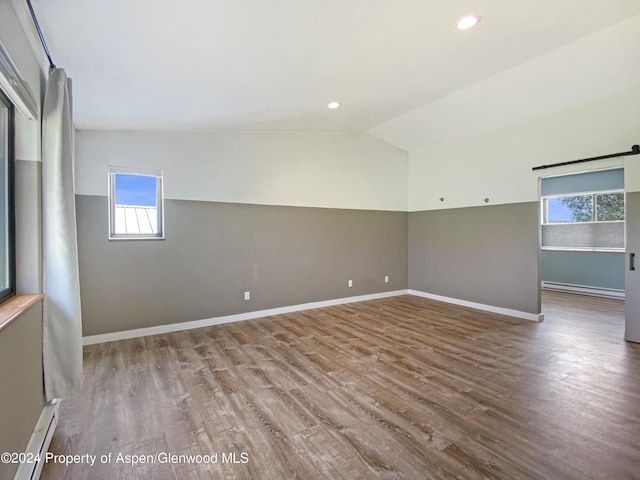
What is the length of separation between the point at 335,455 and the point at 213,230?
338 centimetres

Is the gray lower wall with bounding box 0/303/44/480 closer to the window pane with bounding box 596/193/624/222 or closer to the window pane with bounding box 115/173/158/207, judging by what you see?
the window pane with bounding box 115/173/158/207

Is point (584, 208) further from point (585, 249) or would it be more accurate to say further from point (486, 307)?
point (486, 307)

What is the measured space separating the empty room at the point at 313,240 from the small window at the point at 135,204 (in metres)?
0.03

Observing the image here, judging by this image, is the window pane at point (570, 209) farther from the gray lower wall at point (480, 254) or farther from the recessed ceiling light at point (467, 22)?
the recessed ceiling light at point (467, 22)

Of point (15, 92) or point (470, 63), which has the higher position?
point (470, 63)

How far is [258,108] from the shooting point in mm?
3662

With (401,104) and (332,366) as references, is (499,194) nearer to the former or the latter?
(401,104)

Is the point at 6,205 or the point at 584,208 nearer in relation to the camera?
the point at 6,205

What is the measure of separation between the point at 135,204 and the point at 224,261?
4.45ft

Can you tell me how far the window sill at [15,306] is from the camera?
→ 4.62ft

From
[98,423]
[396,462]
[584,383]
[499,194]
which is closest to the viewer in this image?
[396,462]

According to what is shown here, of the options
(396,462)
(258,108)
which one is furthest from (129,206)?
(396,462)

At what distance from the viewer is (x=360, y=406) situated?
2422 millimetres

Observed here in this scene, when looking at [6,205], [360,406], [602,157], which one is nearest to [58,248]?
[6,205]
